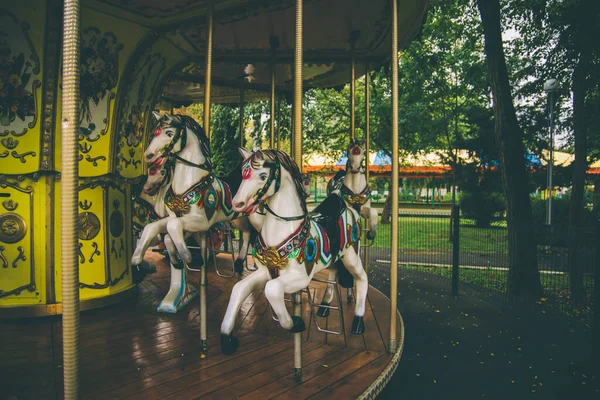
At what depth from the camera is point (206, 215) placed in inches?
163

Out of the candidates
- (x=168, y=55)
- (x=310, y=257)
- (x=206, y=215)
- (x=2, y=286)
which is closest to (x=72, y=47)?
(x=310, y=257)

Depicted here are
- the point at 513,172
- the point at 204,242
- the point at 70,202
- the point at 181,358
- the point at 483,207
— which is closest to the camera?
the point at 70,202

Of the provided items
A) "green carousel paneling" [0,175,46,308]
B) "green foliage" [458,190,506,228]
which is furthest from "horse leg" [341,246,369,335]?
"green foliage" [458,190,506,228]

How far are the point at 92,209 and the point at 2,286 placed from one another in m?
1.14

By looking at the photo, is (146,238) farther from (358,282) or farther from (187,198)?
(358,282)

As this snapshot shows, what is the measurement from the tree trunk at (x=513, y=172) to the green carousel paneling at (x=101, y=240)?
6.12 metres

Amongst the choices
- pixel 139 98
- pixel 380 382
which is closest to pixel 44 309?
pixel 139 98

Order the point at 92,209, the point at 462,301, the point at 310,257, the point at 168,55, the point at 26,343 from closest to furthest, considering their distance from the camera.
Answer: the point at 310,257
the point at 26,343
the point at 92,209
the point at 168,55
the point at 462,301

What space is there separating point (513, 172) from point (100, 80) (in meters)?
6.47

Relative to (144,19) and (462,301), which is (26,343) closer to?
(144,19)

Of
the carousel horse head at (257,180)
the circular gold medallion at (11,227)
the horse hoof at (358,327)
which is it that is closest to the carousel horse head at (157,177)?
the circular gold medallion at (11,227)

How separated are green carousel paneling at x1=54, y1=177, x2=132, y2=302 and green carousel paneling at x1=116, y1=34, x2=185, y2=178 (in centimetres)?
37

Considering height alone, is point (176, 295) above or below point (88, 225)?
below

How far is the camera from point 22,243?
4.40 m
